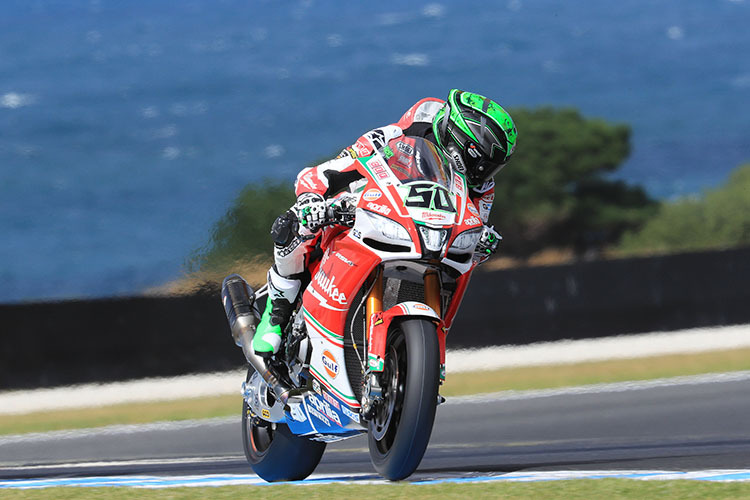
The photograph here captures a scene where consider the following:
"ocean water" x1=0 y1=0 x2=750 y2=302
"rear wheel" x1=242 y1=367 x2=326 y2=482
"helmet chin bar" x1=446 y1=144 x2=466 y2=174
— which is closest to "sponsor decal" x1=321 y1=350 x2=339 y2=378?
"rear wheel" x1=242 y1=367 x2=326 y2=482

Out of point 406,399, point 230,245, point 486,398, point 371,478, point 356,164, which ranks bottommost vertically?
point 486,398

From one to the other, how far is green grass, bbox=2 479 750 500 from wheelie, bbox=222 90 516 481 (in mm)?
167

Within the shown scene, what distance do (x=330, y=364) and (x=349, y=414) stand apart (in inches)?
10.0

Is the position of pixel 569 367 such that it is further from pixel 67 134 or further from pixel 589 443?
pixel 67 134

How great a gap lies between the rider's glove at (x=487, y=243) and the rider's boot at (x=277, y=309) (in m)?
1.01

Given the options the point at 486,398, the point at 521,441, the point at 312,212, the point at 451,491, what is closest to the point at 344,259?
the point at 312,212

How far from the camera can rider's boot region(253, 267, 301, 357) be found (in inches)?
229

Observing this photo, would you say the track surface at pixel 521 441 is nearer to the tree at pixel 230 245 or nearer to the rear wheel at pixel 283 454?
the rear wheel at pixel 283 454

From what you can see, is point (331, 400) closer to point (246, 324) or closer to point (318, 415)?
point (318, 415)

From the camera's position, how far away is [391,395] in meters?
4.94

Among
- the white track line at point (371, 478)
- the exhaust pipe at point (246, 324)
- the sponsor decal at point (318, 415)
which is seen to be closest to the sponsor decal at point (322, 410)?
the sponsor decal at point (318, 415)

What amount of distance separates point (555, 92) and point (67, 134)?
14308mm

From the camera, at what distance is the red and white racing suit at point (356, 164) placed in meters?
5.49

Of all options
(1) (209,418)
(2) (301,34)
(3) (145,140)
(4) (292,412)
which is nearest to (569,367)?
(1) (209,418)
